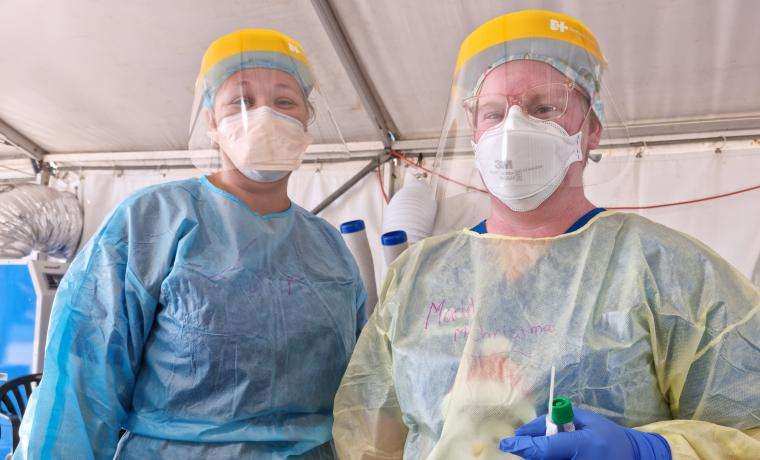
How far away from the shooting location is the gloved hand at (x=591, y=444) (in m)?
0.61

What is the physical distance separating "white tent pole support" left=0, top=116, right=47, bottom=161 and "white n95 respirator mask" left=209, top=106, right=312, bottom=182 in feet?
8.69

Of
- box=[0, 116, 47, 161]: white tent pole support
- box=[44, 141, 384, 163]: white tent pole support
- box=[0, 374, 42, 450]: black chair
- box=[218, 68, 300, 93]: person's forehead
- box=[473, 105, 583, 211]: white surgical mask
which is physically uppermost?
box=[0, 116, 47, 161]: white tent pole support

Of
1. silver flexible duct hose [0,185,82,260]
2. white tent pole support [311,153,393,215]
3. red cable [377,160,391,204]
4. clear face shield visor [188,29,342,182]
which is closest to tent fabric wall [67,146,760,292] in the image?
red cable [377,160,391,204]

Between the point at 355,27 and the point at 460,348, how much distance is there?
1632 millimetres

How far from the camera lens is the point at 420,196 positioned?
6.89 ft

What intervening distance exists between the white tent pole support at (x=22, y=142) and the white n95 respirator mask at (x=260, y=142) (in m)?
2.65

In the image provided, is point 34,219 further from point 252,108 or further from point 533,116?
point 533,116

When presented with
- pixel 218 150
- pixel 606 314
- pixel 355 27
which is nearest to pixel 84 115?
pixel 355 27

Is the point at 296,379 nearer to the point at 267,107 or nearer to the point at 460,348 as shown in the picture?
the point at 460,348

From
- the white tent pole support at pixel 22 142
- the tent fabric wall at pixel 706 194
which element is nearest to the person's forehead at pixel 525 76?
the tent fabric wall at pixel 706 194

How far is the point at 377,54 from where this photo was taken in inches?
86.8

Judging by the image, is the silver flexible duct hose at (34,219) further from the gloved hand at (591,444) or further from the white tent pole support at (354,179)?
the gloved hand at (591,444)

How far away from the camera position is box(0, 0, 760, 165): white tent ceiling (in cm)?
189

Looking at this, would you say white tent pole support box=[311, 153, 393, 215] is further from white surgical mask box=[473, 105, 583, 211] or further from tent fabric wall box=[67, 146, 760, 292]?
white surgical mask box=[473, 105, 583, 211]
